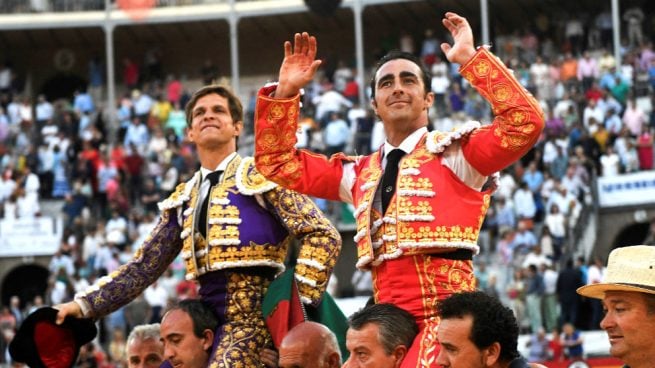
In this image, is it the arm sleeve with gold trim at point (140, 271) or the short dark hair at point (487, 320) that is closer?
the short dark hair at point (487, 320)

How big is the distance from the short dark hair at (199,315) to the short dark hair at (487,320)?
1356 mm

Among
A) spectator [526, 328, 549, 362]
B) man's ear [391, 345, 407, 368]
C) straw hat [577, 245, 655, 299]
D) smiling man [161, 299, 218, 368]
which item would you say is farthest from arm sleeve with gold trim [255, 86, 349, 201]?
spectator [526, 328, 549, 362]

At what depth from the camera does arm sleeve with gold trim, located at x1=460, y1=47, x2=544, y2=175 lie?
479 centimetres

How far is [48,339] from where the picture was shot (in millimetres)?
6129

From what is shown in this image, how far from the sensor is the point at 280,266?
5.79 m

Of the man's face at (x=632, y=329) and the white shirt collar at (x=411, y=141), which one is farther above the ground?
the white shirt collar at (x=411, y=141)

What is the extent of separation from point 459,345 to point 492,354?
0.32ft

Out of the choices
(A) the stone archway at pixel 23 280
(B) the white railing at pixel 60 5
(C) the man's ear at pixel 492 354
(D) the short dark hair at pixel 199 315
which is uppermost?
(B) the white railing at pixel 60 5

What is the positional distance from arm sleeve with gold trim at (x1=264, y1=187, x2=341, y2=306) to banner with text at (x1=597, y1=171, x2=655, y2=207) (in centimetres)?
1442

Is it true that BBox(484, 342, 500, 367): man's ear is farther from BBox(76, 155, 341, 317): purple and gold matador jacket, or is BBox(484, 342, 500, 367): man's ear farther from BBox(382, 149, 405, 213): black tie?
BBox(76, 155, 341, 317): purple and gold matador jacket

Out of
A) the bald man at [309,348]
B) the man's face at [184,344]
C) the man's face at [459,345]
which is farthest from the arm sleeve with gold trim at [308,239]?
the man's face at [459,345]

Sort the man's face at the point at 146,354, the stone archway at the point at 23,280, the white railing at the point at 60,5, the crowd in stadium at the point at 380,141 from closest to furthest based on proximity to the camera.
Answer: the man's face at the point at 146,354 < the crowd in stadium at the point at 380,141 < the stone archway at the point at 23,280 < the white railing at the point at 60,5

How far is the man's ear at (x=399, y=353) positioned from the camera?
484 cm

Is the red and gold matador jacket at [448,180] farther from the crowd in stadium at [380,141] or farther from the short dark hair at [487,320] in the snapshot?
the crowd in stadium at [380,141]
